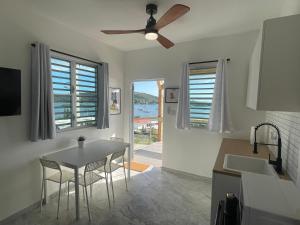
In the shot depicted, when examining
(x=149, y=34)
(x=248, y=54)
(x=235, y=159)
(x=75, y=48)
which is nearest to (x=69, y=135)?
(x=75, y=48)

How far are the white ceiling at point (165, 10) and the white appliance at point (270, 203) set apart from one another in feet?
6.42

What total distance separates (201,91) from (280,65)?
6.86 ft

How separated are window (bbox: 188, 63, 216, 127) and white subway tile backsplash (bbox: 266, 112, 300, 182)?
137 centimetres

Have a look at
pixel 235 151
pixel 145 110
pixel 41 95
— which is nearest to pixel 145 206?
pixel 235 151

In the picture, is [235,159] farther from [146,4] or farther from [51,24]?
[51,24]

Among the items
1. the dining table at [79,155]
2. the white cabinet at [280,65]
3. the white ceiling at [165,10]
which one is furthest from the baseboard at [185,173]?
the white ceiling at [165,10]

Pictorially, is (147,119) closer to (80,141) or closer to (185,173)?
(185,173)

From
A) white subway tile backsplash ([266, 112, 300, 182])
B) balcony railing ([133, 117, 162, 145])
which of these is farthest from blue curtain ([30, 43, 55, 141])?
balcony railing ([133, 117, 162, 145])

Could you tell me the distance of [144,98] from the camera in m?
4.62

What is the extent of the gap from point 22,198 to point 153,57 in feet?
10.2

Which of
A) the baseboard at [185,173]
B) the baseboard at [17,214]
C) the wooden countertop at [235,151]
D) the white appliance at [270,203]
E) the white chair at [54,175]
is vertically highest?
the white appliance at [270,203]

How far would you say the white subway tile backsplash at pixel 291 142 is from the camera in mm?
1383

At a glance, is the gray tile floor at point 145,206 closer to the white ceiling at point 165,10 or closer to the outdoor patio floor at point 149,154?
the outdoor patio floor at point 149,154

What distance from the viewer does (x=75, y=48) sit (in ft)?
9.43
